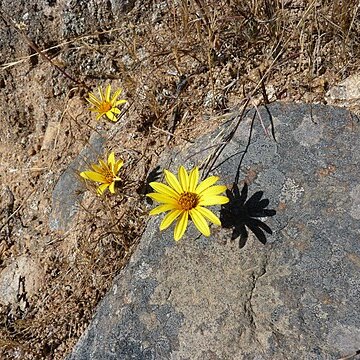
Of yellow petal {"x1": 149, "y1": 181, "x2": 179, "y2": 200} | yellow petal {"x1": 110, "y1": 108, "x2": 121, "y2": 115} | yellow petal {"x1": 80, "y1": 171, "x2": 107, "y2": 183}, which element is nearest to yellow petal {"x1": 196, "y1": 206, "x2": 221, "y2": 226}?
yellow petal {"x1": 149, "y1": 181, "x2": 179, "y2": 200}

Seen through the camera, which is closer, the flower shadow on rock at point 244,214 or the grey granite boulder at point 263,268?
the grey granite boulder at point 263,268

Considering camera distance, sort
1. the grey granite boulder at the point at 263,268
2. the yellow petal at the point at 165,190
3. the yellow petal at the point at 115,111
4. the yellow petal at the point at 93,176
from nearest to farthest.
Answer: the grey granite boulder at the point at 263,268 → the yellow petal at the point at 165,190 → the yellow petal at the point at 93,176 → the yellow petal at the point at 115,111

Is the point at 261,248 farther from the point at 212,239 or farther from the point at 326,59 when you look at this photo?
the point at 326,59

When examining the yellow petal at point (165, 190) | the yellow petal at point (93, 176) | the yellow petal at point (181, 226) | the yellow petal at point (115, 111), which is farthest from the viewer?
the yellow petal at point (115, 111)

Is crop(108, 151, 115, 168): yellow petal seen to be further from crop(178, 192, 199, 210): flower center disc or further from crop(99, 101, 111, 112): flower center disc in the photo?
crop(178, 192, 199, 210): flower center disc

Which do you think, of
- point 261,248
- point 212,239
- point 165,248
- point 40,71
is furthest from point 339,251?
point 40,71

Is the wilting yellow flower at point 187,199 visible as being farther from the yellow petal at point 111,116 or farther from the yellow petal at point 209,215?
the yellow petal at point 111,116

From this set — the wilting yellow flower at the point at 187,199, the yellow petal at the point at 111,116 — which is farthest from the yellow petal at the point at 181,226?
the yellow petal at the point at 111,116
